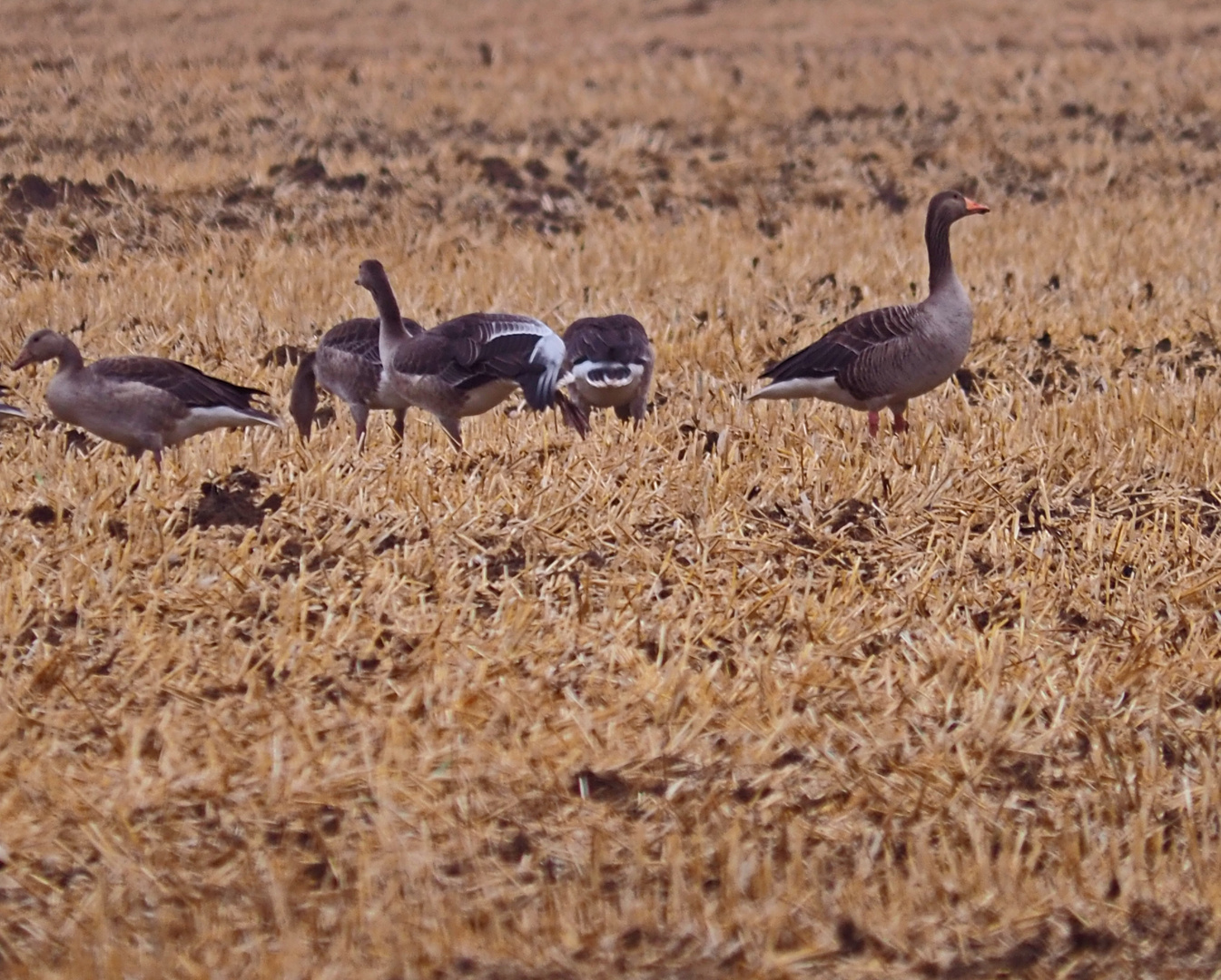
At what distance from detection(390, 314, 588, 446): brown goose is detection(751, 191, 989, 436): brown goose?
1140mm

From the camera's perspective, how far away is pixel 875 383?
8.26 metres

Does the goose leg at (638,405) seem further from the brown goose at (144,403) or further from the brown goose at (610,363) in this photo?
the brown goose at (144,403)

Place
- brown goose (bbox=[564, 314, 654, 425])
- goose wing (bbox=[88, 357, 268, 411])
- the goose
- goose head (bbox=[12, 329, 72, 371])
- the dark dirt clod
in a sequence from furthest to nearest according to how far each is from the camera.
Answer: brown goose (bbox=[564, 314, 654, 425]) → goose head (bbox=[12, 329, 72, 371]) → goose wing (bbox=[88, 357, 268, 411]) → the goose → the dark dirt clod

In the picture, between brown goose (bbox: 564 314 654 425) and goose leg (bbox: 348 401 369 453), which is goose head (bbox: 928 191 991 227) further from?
goose leg (bbox: 348 401 369 453)

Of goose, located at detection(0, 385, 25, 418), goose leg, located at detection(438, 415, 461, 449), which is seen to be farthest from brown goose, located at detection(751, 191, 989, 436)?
goose, located at detection(0, 385, 25, 418)

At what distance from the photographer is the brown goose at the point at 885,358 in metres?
8.25

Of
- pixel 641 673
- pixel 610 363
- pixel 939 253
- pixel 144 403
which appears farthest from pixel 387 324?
pixel 641 673

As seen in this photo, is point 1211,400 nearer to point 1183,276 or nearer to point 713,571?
point 713,571

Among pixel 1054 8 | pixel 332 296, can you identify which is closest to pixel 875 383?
pixel 332 296

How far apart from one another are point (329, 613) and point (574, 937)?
1.87m

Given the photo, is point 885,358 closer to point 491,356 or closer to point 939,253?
point 939,253

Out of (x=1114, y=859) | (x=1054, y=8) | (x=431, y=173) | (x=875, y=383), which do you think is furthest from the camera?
(x=1054, y=8)

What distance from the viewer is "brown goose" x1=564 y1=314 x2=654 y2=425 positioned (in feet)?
27.6

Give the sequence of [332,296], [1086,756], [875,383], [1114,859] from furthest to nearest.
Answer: [332,296], [875,383], [1086,756], [1114,859]
